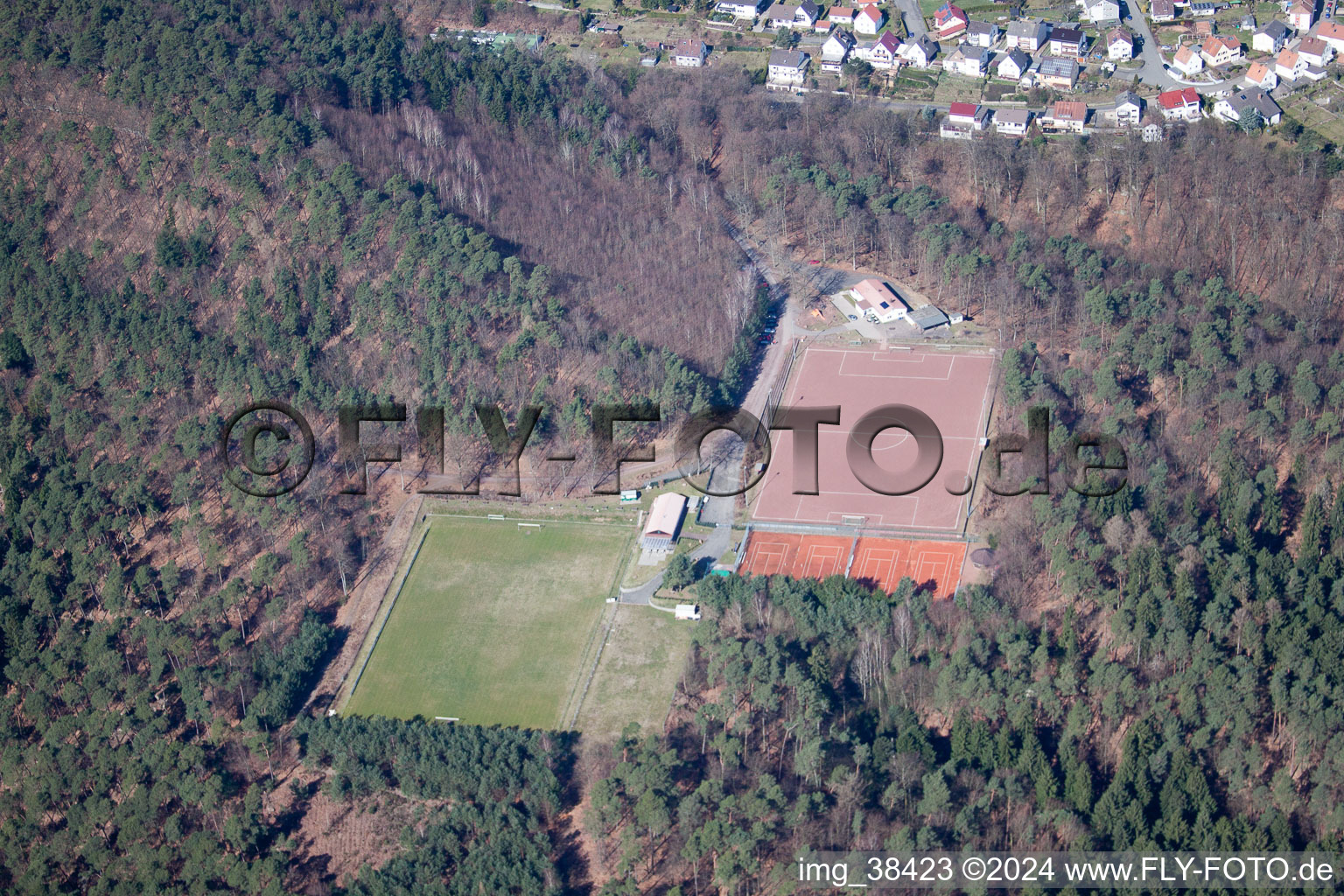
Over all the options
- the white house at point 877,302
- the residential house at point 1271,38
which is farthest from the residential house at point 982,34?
the white house at point 877,302

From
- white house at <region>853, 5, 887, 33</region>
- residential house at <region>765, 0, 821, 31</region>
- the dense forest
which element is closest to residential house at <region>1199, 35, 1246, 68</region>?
the dense forest

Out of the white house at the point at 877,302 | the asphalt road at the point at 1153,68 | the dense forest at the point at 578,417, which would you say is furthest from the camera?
the asphalt road at the point at 1153,68

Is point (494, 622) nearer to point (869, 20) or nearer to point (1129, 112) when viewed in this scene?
point (1129, 112)

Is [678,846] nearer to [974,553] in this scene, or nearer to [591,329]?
[974,553]

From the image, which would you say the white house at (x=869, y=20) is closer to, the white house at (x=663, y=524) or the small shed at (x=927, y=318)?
the small shed at (x=927, y=318)

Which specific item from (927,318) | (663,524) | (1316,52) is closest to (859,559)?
(663,524)

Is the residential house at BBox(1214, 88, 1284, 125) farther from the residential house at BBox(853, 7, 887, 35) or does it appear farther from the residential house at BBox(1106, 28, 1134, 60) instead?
the residential house at BBox(853, 7, 887, 35)
